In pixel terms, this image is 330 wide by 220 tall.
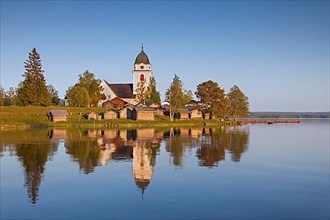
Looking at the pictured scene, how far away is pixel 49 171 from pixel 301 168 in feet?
55.9

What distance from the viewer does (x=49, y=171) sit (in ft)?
68.9

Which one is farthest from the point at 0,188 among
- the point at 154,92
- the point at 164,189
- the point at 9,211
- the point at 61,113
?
the point at 154,92

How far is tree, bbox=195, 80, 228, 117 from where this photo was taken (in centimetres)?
8375

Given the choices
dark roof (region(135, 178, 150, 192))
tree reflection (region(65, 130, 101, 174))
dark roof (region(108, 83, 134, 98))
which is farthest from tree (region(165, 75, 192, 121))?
dark roof (region(135, 178, 150, 192))

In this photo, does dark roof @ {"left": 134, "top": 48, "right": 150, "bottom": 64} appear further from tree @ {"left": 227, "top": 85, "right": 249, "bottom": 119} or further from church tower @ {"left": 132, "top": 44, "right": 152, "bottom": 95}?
tree @ {"left": 227, "top": 85, "right": 249, "bottom": 119}

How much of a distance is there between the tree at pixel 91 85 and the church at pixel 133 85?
2.84m

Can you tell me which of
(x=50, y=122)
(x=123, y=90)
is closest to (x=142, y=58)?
(x=123, y=90)

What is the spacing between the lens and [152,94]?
92.2m

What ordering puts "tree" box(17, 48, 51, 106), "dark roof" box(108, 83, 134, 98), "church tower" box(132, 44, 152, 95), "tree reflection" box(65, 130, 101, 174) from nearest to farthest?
"tree reflection" box(65, 130, 101, 174) → "tree" box(17, 48, 51, 106) → "church tower" box(132, 44, 152, 95) → "dark roof" box(108, 83, 134, 98)

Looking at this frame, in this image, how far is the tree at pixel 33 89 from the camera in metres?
75.8

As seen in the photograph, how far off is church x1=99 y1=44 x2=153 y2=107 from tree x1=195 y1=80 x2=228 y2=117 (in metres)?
18.7

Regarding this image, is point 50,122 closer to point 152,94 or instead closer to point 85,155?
point 152,94

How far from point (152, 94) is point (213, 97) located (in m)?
17.8

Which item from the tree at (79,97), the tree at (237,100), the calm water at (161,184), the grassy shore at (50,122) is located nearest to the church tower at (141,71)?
the tree at (79,97)
